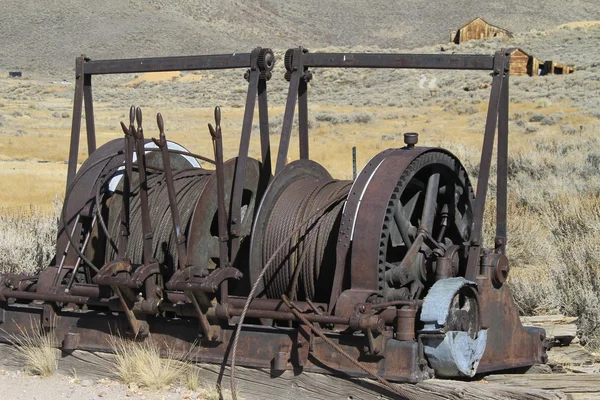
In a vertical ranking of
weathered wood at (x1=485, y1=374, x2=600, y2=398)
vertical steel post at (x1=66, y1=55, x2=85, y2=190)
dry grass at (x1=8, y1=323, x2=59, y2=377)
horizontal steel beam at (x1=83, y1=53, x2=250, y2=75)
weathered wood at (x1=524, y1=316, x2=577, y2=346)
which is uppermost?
horizontal steel beam at (x1=83, y1=53, x2=250, y2=75)

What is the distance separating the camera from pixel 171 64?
699cm

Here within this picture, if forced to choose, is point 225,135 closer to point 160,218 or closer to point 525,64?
point 160,218

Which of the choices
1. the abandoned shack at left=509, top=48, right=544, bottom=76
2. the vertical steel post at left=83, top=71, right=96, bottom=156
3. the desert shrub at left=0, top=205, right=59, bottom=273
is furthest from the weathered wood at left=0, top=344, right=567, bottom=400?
the abandoned shack at left=509, top=48, right=544, bottom=76

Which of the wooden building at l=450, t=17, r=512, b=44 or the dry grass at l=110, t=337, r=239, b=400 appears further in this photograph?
the wooden building at l=450, t=17, r=512, b=44

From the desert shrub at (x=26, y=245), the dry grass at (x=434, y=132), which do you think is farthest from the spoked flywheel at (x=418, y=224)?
the desert shrub at (x=26, y=245)

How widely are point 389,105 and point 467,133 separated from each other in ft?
50.8

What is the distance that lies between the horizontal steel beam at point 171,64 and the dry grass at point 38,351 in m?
2.01

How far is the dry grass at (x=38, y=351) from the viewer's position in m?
6.21

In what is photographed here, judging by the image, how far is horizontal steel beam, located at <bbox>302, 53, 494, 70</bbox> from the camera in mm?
6332

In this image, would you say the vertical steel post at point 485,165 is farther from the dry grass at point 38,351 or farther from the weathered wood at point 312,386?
the dry grass at point 38,351

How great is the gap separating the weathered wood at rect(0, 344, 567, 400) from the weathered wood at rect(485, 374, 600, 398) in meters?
0.15

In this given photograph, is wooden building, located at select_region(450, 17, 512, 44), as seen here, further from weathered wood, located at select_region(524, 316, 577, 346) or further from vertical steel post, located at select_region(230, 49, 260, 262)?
vertical steel post, located at select_region(230, 49, 260, 262)

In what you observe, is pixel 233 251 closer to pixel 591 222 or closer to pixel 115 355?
pixel 115 355

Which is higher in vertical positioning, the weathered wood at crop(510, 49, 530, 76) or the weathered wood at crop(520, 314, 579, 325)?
the weathered wood at crop(510, 49, 530, 76)
